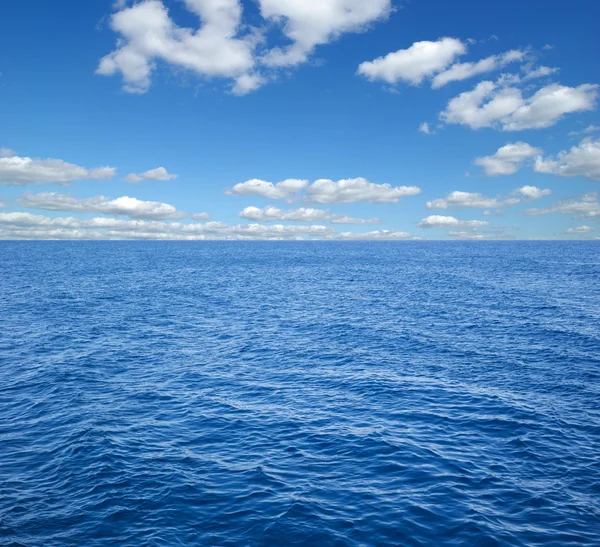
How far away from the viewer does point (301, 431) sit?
98.6 feet

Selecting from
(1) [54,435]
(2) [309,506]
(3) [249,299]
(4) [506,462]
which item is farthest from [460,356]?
(3) [249,299]

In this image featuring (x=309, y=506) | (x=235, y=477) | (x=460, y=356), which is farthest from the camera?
(x=460, y=356)

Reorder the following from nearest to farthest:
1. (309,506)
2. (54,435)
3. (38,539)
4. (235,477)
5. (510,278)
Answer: (38,539) < (309,506) < (235,477) < (54,435) < (510,278)

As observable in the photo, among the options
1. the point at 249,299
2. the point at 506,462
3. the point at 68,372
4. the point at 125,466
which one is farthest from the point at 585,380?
the point at 249,299

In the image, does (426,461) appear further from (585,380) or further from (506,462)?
(585,380)

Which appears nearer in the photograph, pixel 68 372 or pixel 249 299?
pixel 68 372

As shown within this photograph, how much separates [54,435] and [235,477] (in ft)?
46.7

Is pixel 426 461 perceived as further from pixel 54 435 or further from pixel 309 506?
pixel 54 435

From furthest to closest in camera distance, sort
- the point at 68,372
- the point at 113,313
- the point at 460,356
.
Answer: the point at 113,313 → the point at 460,356 → the point at 68,372

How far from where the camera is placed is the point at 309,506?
21.7m

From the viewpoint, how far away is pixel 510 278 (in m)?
118

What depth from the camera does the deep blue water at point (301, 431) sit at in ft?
67.4

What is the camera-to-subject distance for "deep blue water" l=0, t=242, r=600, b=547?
20531 millimetres

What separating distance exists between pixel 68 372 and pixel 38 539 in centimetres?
2581
